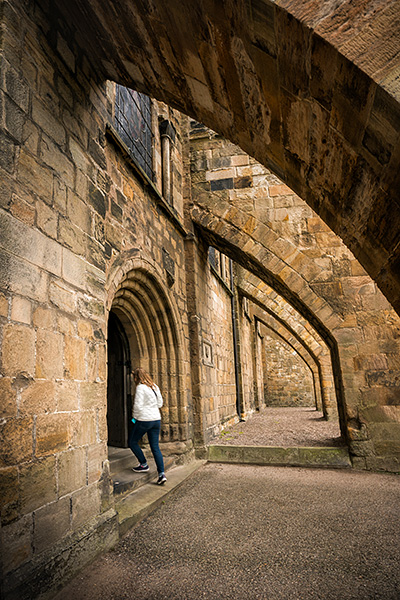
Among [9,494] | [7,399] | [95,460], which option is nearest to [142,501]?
[95,460]

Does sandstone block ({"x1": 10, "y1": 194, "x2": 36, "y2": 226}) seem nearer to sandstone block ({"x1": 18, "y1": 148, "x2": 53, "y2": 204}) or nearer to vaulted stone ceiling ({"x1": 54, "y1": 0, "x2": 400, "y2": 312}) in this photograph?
sandstone block ({"x1": 18, "y1": 148, "x2": 53, "y2": 204})

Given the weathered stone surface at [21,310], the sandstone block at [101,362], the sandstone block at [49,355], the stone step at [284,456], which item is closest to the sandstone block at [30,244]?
the weathered stone surface at [21,310]

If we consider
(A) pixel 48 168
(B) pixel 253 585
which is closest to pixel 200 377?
(B) pixel 253 585

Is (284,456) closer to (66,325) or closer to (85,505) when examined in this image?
(85,505)

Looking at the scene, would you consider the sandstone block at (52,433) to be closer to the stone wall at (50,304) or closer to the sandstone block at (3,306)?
the stone wall at (50,304)

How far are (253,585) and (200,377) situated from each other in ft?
12.5

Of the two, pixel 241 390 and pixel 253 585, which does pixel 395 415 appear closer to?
pixel 253 585

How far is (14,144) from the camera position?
6.88 feet

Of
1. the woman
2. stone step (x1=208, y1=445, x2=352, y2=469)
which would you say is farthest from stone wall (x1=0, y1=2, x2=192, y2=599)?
stone step (x1=208, y1=445, x2=352, y2=469)

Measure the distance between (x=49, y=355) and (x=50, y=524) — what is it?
95 centimetres

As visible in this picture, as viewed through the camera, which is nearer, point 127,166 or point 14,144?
point 14,144

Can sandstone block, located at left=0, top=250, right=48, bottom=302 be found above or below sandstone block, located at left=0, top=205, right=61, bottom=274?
below

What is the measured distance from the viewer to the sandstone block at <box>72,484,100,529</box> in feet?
7.67

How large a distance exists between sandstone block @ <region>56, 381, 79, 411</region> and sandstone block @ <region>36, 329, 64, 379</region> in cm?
8
